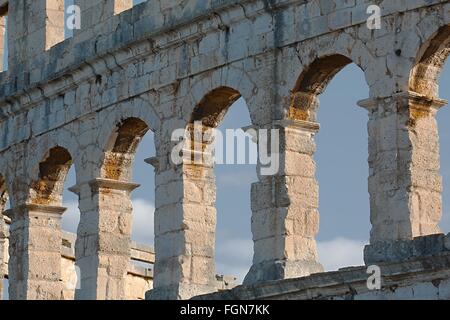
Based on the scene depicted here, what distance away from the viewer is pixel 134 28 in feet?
75.3

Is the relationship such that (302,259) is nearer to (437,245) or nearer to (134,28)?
(437,245)

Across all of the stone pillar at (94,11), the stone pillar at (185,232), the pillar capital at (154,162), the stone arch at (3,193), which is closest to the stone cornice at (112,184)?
the pillar capital at (154,162)

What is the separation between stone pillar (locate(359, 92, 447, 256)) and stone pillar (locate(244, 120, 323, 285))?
1117 millimetres

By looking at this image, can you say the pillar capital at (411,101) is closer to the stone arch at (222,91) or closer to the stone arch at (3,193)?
the stone arch at (222,91)

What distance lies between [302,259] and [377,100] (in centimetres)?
199

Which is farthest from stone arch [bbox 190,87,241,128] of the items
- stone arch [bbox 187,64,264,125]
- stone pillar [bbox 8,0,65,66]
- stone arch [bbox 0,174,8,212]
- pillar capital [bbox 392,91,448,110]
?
Result: stone arch [bbox 0,174,8,212]

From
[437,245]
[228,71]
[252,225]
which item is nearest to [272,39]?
[228,71]

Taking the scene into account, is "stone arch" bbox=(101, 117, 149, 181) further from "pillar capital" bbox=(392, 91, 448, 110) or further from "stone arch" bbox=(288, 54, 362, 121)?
"pillar capital" bbox=(392, 91, 448, 110)

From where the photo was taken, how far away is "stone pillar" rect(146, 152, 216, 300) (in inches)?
848

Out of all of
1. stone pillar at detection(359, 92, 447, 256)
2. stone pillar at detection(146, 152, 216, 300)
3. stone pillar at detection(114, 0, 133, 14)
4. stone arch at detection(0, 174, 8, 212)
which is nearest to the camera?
stone pillar at detection(359, 92, 447, 256)

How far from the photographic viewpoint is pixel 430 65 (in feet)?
64.4

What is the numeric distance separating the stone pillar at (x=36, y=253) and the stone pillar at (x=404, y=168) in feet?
19.9

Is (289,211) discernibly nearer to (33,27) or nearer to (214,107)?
(214,107)

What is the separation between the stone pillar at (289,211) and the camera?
2034cm
